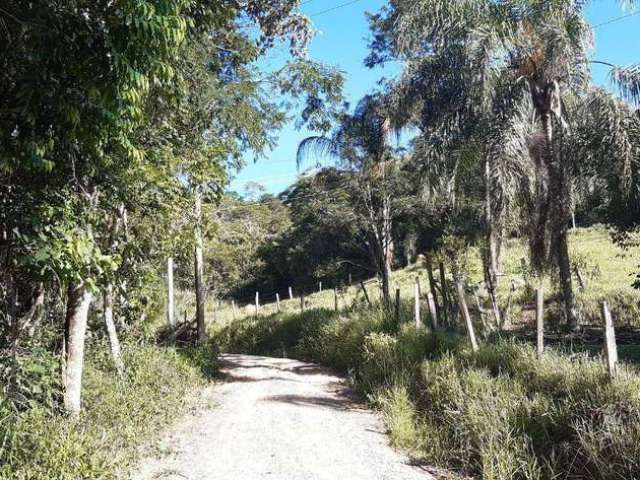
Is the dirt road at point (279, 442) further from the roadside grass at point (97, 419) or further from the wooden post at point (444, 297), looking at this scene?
the wooden post at point (444, 297)

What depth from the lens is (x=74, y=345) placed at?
22.5ft

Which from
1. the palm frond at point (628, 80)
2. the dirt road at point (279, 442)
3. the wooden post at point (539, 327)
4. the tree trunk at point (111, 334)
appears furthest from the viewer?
the palm frond at point (628, 80)

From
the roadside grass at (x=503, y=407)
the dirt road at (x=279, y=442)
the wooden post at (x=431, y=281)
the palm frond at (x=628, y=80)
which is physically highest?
the palm frond at (x=628, y=80)

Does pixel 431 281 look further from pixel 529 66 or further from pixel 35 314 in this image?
pixel 35 314

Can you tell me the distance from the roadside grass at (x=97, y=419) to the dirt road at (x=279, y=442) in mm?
378

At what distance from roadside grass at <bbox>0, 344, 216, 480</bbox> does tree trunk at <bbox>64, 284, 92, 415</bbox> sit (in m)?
0.16

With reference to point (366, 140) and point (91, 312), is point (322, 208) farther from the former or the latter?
point (91, 312)

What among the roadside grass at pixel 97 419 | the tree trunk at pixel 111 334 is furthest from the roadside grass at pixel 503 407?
the tree trunk at pixel 111 334

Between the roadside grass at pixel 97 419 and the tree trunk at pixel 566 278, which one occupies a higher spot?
the tree trunk at pixel 566 278

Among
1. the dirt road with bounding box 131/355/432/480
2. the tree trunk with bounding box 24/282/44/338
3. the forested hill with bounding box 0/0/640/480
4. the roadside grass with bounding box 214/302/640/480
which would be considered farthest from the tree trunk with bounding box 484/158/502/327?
the tree trunk with bounding box 24/282/44/338

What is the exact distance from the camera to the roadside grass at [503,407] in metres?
5.29

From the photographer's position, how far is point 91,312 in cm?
952

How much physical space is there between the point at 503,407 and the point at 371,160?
12.7 meters

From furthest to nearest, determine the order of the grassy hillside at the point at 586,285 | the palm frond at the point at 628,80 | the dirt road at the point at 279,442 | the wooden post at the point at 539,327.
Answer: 1. the grassy hillside at the point at 586,285
2. the palm frond at the point at 628,80
3. the wooden post at the point at 539,327
4. the dirt road at the point at 279,442
